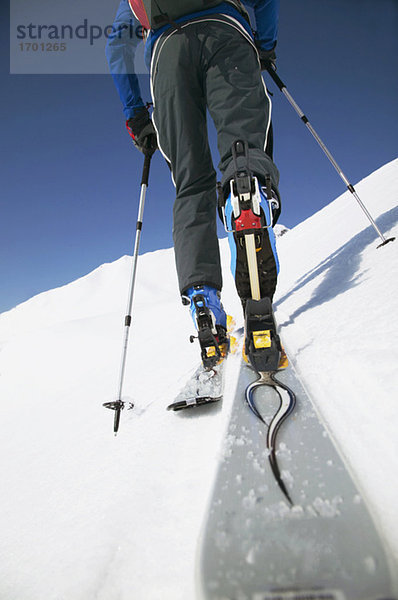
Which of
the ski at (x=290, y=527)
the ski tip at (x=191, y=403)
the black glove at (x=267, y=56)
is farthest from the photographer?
the black glove at (x=267, y=56)

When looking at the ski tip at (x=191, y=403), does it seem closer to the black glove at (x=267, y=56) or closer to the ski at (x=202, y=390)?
the ski at (x=202, y=390)

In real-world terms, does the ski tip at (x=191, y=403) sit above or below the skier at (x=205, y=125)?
below

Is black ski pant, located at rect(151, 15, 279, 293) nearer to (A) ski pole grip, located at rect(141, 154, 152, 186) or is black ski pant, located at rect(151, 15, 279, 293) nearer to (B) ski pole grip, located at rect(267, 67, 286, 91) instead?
(A) ski pole grip, located at rect(141, 154, 152, 186)

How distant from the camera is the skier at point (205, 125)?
50.9 inches

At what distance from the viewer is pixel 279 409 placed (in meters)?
0.82

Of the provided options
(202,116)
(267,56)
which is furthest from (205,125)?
(267,56)

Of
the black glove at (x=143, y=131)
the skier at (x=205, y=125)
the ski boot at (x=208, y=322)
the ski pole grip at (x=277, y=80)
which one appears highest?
the ski pole grip at (x=277, y=80)

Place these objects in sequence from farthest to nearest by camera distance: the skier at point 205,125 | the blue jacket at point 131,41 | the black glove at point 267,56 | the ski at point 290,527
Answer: the black glove at point 267,56 < the blue jacket at point 131,41 < the skier at point 205,125 < the ski at point 290,527

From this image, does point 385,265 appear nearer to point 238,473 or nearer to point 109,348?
point 238,473

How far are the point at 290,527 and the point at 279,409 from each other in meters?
0.38

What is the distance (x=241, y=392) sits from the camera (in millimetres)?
980

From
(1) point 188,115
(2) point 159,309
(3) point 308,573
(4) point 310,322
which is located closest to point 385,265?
(4) point 310,322

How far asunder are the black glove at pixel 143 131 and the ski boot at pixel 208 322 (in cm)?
120

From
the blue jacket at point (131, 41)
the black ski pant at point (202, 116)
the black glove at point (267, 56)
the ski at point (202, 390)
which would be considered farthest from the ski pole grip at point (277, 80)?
the ski at point (202, 390)
